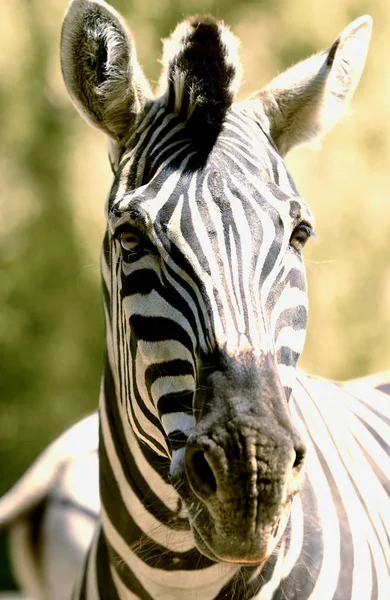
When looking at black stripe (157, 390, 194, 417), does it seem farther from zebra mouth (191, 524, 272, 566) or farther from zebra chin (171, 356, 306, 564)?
zebra mouth (191, 524, 272, 566)

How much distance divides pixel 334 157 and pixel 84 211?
3184mm

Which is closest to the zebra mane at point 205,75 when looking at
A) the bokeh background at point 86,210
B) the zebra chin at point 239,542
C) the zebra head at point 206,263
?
the zebra head at point 206,263

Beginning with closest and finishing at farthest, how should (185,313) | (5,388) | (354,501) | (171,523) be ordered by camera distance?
(185,313)
(171,523)
(354,501)
(5,388)

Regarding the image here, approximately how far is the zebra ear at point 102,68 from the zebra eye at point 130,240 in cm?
55

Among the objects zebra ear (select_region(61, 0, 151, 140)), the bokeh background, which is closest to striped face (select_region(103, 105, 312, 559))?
zebra ear (select_region(61, 0, 151, 140))

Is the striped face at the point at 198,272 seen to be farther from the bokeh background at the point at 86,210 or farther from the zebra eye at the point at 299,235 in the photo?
the bokeh background at the point at 86,210

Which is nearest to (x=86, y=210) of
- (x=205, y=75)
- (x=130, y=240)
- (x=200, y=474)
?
(x=205, y=75)

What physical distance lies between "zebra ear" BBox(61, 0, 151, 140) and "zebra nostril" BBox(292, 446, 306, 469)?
Result: 1.30m

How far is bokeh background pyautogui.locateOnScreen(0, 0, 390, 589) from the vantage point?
901cm

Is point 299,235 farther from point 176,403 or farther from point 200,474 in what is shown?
point 200,474

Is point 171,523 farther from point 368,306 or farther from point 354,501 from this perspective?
point 368,306

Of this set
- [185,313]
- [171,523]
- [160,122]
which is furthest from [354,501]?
[160,122]

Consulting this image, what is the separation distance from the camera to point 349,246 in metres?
9.59

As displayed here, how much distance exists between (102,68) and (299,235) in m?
0.91
